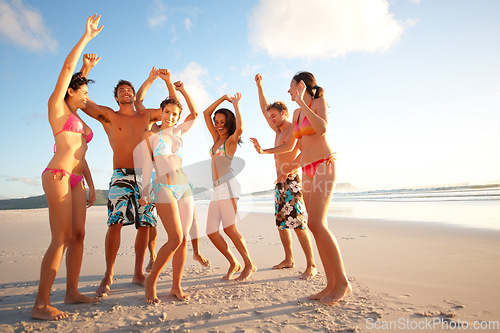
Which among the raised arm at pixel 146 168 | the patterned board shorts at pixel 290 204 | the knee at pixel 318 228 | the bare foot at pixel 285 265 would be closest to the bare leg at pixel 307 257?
the patterned board shorts at pixel 290 204

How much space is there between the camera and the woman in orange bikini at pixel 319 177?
9.72 feet

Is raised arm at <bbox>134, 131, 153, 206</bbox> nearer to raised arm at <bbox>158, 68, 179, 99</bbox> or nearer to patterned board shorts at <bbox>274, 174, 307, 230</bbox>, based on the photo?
raised arm at <bbox>158, 68, 179, 99</bbox>

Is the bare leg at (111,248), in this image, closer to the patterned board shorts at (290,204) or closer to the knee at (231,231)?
the knee at (231,231)

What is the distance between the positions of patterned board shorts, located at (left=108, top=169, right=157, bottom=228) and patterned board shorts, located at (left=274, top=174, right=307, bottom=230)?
1933mm

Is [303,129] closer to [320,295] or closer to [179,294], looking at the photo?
[320,295]

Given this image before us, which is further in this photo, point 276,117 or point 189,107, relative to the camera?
point 276,117

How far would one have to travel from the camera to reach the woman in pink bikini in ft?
9.21

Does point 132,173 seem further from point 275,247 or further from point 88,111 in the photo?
point 275,247

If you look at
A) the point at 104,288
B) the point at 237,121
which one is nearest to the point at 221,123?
the point at 237,121

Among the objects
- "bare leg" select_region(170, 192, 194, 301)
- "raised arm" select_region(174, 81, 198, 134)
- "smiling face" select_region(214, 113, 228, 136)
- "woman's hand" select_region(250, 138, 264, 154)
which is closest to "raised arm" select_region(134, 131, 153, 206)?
"bare leg" select_region(170, 192, 194, 301)

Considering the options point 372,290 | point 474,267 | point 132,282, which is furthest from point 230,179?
point 474,267

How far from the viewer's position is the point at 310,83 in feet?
11.7

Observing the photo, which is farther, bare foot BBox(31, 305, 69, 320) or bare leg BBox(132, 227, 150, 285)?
bare leg BBox(132, 227, 150, 285)

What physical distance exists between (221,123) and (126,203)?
174 centimetres
